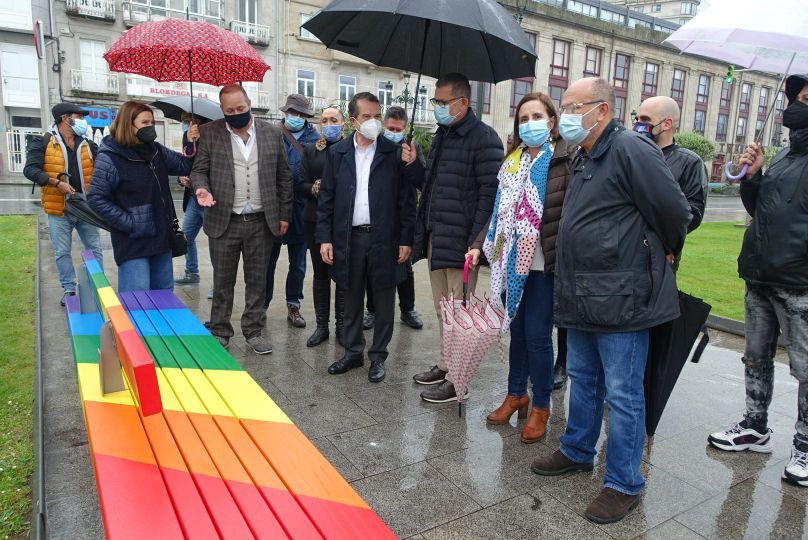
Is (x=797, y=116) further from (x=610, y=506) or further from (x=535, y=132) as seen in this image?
(x=610, y=506)

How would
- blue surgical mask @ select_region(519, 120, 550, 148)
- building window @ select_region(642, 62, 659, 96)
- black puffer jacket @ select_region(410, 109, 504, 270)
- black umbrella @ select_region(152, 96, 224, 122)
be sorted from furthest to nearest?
1. building window @ select_region(642, 62, 659, 96)
2. black umbrella @ select_region(152, 96, 224, 122)
3. black puffer jacket @ select_region(410, 109, 504, 270)
4. blue surgical mask @ select_region(519, 120, 550, 148)

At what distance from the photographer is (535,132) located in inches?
128

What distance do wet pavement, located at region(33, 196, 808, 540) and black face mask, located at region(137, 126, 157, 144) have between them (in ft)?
5.74

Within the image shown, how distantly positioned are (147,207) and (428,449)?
2711 millimetres

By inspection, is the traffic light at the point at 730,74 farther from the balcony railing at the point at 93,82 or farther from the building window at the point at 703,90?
the building window at the point at 703,90

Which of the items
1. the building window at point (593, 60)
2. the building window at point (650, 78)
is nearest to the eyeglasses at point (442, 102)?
the building window at point (593, 60)

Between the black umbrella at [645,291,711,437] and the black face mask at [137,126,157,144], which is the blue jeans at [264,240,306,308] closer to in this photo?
the black face mask at [137,126,157,144]

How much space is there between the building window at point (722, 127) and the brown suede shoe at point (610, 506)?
59948 mm

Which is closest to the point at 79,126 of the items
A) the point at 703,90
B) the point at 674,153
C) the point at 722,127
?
the point at 674,153

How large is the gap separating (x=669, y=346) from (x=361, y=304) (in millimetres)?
2264

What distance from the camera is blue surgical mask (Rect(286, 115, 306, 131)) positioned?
18.5 feet

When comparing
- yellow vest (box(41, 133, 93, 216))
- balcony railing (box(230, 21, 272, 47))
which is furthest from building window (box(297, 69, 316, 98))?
yellow vest (box(41, 133, 93, 216))

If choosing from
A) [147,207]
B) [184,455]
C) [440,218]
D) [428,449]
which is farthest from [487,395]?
[147,207]

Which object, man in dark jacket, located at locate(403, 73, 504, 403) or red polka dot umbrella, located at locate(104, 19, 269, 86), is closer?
man in dark jacket, located at locate(403, 73, 504, 403)
